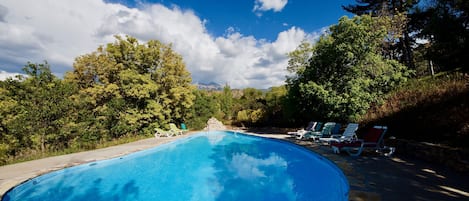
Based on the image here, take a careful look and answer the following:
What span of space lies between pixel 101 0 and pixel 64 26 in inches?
127

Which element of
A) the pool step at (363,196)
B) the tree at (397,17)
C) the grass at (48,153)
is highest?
the tree at (397,17)

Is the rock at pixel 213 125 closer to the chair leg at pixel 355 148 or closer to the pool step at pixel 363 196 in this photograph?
the chair leg at pixel 355 148

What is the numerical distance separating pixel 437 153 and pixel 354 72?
5.19 metres

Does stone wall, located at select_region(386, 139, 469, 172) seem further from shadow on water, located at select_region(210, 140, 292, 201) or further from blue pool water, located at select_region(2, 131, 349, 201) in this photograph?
shadow on water, located at select_region(210, 140, 292, 201)

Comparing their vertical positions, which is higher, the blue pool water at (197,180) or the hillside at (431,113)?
the hillside at (431,113)

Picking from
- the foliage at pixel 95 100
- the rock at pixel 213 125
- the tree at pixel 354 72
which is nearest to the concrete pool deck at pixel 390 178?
the foliage at pixel 95 100

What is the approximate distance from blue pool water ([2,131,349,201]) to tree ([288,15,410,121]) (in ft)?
9.20

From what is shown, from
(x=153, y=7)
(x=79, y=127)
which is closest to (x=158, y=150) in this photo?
(x=79, y=127)

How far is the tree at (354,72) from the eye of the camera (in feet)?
29.3

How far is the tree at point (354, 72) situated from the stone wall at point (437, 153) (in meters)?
3.04

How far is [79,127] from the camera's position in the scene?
29.9ft

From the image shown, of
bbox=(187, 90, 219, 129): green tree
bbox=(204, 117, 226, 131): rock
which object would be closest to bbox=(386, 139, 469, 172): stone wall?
bbox=(204, 117, 226, 131): rock

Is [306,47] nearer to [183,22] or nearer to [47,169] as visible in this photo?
[183,22]

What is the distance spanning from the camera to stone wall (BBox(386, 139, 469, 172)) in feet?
13.5
